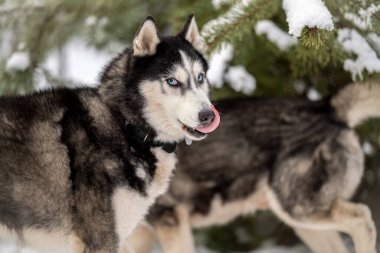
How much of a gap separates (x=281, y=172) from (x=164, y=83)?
1.45 metres

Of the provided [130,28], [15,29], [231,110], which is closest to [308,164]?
[231,110]

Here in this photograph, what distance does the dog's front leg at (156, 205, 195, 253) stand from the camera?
A: 15.0 feet

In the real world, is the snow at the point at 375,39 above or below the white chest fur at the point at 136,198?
above

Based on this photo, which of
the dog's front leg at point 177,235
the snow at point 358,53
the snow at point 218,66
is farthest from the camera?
the snow at point 218,66

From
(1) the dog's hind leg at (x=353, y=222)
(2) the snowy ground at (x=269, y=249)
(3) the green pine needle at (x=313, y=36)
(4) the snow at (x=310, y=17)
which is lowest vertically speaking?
(2) the snowy ground at (x=269, y=249)

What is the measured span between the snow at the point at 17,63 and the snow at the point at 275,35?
198 cm

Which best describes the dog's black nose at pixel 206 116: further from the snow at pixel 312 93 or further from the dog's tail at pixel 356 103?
the snow at pixel 312 93

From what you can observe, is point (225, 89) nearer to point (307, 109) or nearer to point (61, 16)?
point (307, 109)

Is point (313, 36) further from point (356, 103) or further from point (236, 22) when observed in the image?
point (356, 103)

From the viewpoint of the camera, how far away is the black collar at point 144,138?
3461 mm

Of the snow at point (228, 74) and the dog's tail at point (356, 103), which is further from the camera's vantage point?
the snow at point (228, 74)

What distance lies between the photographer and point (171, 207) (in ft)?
15.2

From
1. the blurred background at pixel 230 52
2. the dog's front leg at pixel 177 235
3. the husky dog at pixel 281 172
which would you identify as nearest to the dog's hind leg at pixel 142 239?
the husky dog at pixel 281 172

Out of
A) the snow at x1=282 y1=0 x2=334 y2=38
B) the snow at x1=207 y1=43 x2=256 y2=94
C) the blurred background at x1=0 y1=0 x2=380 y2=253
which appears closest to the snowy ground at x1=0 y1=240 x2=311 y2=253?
the blurred background at x1=0 y1=0 x2=380 y2=253
